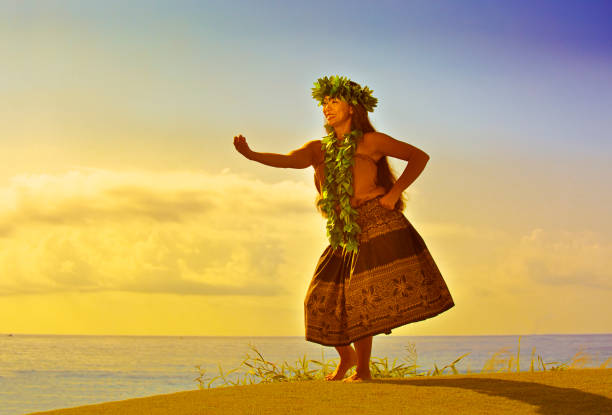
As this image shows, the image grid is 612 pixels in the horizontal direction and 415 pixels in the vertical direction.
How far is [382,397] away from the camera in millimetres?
4457

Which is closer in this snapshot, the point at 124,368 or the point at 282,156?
the point at 282,156

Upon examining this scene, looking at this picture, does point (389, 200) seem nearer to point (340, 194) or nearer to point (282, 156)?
point (340, 194)

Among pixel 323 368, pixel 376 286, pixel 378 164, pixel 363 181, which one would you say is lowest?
pixel 323 368

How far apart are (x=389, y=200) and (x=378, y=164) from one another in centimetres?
36

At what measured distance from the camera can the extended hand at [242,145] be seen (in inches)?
205

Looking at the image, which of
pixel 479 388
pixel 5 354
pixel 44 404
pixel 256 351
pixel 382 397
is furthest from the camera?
pixel 5 354

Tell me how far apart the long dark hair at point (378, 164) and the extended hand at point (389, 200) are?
0.13 metres

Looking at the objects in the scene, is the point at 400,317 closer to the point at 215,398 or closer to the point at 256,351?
the point at 215,398

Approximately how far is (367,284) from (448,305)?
592 millimetres

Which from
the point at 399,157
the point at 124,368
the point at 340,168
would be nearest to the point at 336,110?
the point at 340,168

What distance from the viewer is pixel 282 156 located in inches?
213

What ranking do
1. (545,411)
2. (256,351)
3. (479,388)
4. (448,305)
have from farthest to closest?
(256,351)
(448,305)
(479,388)
(545,411)

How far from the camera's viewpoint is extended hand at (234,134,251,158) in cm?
522

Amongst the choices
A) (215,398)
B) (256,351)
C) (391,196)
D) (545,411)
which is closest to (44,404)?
(256,351)
